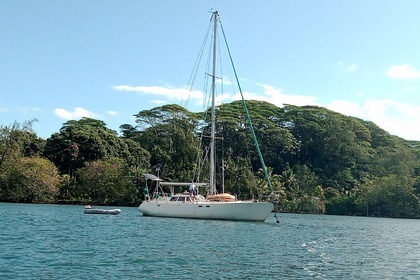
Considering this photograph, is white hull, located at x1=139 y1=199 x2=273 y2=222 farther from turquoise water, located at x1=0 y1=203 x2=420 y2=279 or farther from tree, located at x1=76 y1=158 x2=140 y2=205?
tree, located at x1=76 y1=158 x2=140 y2=205

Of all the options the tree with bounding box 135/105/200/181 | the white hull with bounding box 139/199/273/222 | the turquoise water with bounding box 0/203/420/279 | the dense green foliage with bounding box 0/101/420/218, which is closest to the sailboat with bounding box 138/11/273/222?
the white hull with bounding box 139/199/273/222

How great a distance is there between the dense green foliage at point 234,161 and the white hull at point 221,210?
16.3 m

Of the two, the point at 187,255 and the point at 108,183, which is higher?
the point at 108,183

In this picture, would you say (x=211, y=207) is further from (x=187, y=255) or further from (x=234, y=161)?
(x=234, y=161)

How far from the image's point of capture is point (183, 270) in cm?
1931

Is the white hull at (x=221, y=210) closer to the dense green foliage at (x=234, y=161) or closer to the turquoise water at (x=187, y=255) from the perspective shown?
the turquoise water at (x=187, y=255)

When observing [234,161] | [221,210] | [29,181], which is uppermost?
[234,161]

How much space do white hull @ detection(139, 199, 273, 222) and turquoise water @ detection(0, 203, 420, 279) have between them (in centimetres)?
976

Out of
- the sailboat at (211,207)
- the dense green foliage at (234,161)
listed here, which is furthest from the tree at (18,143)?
the sailboat at (211,207)

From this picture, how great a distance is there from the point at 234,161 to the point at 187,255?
6689cm

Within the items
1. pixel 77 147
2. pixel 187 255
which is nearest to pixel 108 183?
pixel 77 147

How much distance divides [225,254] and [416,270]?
864 cm

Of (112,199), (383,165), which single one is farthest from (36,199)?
(383,165)

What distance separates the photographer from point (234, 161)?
8994cm
